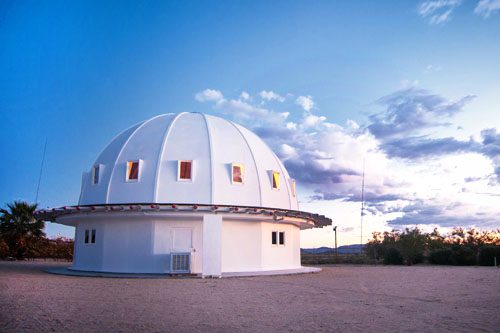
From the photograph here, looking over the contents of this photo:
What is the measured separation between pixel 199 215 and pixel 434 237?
93.7 ft

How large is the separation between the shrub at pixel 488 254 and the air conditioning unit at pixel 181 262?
77.2 ft

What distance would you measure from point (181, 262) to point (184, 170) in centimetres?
417

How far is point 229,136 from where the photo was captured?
2302cm

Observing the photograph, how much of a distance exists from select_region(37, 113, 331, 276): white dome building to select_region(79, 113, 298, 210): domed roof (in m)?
0.05

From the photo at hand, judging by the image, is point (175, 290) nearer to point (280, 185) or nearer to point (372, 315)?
point (372, 315)

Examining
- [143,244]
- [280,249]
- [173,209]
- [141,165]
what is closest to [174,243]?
[143,244]

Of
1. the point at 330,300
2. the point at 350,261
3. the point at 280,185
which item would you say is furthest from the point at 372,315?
the point at 350,261

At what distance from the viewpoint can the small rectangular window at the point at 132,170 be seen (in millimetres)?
20531

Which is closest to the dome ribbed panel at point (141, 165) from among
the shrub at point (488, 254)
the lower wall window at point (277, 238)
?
the lower wall window at point (277, 238)

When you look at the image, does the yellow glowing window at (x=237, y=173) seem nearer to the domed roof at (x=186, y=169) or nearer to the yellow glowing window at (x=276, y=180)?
the domed roof at (x=186, y=169)

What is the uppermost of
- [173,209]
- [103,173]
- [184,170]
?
[103,173]

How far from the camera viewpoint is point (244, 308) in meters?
9.66

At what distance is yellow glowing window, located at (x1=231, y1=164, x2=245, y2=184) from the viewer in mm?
20938

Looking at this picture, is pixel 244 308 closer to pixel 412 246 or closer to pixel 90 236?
pixel 90 236
